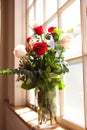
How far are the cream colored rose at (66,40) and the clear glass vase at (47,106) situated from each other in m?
0.31

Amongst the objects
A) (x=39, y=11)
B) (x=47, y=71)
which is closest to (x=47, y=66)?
(x=47, y=71)

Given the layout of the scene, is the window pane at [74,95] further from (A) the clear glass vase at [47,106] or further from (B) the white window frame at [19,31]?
(B) the white window frame at [19,31]

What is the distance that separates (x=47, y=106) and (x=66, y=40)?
1.43 ft

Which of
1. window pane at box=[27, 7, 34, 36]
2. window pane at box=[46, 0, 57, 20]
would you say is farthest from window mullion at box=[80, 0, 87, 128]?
window pane at box=[27, 7, 34, 36]

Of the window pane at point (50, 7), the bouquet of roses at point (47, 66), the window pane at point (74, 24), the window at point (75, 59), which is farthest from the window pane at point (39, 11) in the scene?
the bouquet of roses at point (47, 66)

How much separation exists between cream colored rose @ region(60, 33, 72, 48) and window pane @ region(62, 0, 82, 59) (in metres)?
0.09

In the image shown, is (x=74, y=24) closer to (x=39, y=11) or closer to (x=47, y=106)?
(x=47, y=106)

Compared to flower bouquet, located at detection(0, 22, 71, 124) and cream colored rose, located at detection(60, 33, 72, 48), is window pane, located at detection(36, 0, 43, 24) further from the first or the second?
cream colored rose, located at detection(60, 33, 72, 48)

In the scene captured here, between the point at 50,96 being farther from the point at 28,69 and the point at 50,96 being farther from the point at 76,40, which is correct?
the point at 76,40

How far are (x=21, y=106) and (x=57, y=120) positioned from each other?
957 mm

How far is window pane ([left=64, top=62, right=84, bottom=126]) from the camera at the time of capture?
1.25 metres

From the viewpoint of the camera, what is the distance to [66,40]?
1222mm

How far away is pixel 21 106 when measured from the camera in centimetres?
238

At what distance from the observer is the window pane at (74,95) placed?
4.11 ft
